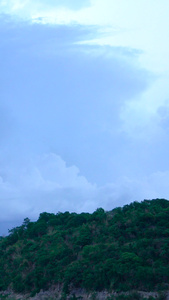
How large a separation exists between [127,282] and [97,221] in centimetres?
720

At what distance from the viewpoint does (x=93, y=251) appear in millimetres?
22266

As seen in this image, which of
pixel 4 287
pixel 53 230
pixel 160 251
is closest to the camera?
pixel 160 251

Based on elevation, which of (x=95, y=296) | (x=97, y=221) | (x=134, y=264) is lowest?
(x=95, y=296)

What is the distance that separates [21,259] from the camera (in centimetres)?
2547

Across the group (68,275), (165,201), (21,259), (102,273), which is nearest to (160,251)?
(102,273)

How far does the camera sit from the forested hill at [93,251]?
782 inches

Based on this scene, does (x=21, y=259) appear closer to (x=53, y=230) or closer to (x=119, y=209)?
(x=53, y=230)

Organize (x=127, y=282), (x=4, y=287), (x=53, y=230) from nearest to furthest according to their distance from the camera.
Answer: (x=127, y=282), (x=4, y=287), (x=53, y=230)

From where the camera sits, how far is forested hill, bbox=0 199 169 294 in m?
19.9

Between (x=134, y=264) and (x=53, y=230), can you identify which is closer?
(x=134, y=264)

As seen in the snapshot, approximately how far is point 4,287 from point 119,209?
29.2 feet

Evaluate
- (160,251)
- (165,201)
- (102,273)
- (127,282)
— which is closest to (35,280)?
(102,273)

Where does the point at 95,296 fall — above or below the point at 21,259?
below

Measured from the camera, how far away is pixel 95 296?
1947cm
